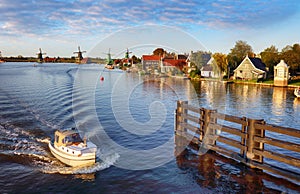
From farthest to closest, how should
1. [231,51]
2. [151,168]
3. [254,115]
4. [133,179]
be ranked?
[231,51], [254,115], [151,168], [133,179]

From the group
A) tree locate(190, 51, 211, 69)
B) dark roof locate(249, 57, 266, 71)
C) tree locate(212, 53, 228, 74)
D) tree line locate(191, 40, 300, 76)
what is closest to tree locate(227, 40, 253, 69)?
tree line locate(191, 40, 300, 76)

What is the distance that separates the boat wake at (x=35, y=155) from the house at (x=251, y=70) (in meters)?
70.1

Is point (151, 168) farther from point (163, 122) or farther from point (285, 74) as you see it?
point (285, 74)

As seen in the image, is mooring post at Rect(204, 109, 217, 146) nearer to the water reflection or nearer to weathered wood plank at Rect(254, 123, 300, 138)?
the water reflection

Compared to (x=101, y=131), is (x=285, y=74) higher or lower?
higher

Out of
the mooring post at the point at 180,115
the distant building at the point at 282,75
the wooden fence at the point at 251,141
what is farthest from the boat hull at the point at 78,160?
the distant building at the point at 282,75

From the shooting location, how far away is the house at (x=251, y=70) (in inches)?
3057

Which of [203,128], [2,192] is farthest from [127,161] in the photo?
[2,192]

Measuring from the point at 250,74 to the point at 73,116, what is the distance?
6744cm

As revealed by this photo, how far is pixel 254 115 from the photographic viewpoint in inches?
1142

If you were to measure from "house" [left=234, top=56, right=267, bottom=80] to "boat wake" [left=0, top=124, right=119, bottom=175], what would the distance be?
70.1m

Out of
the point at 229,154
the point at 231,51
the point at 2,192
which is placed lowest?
the point at 2,192

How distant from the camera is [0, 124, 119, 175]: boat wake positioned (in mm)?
12875

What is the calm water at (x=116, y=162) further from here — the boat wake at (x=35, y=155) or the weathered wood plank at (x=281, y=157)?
the weathered wood plank at (x=281, y=157)
